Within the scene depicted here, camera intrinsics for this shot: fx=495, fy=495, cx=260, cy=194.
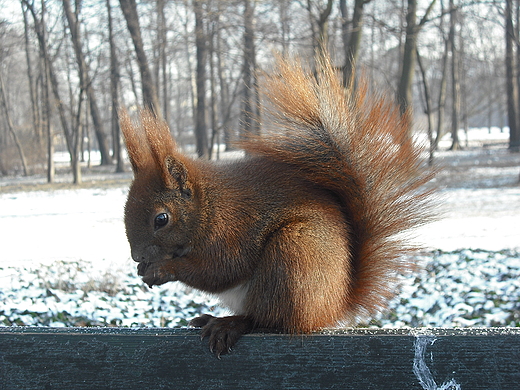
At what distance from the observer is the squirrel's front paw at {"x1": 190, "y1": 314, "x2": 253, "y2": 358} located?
1.36 metres

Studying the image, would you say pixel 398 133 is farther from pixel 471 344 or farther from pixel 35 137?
pixel 35 137

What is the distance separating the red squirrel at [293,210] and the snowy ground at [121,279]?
1.13m

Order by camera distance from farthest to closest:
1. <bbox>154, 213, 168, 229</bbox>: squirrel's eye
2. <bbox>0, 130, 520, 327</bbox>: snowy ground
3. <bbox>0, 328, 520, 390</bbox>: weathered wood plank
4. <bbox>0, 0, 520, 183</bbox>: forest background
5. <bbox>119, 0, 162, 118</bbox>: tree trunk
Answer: <bbox>119, 0, 162, 118</bbox>: tree trunk
<bbox>0, 0, 520, 183</bbox>: forest background
<bbox>0, 130, 520, 327</bbox>: snowy ground
<bbox>154, 213, 168, 229</bbox>: squirrel's eye
<bbox>0, 328, 520, 390</bbox>: weathered wood plank

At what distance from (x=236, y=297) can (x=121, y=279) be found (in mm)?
3035

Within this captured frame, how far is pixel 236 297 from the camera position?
1.57 m

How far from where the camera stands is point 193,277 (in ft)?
4.72

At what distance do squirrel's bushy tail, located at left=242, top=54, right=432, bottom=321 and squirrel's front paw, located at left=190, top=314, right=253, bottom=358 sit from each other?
1.17ft

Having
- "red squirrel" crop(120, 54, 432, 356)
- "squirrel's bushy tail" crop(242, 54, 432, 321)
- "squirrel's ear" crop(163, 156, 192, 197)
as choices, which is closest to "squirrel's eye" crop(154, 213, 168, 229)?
"red squirrel" crop(120, 54, 432, 356)

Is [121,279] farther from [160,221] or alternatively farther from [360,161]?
[360,161]

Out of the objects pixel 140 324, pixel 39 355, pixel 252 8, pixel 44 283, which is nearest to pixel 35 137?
pixel 252 8

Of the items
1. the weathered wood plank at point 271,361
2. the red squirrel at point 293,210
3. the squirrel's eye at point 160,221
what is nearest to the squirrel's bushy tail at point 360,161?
the red squirrel at point 293,210

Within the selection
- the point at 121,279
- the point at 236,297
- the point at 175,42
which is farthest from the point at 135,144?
the point at 175,42

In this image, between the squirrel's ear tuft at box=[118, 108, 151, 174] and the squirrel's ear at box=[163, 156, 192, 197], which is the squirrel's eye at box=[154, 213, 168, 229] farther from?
the squirrel's ear tuft at box=[118, 108, 151, 174]

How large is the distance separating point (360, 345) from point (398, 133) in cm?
67
